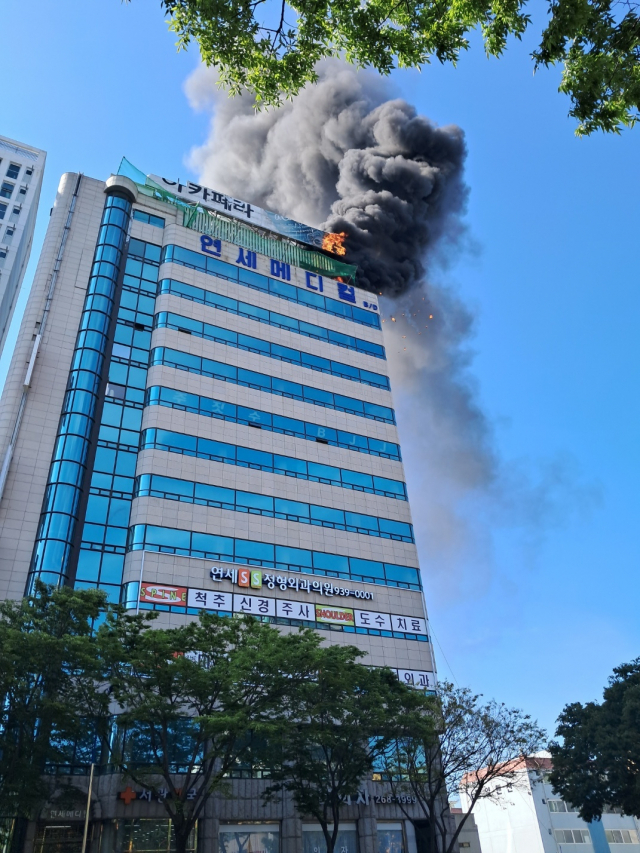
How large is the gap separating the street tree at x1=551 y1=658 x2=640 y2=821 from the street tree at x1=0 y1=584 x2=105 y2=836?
29.2 metres

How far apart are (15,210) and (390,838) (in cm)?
7243

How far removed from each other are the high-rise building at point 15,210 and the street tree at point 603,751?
209 feet

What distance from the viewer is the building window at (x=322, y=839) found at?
32.1 metres

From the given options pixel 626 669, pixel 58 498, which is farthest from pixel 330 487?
pixel 626 669

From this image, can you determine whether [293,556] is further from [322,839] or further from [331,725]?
[322,839]

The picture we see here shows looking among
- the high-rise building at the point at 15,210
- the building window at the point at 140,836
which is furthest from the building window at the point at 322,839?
the high-rise building at the point at 15,210

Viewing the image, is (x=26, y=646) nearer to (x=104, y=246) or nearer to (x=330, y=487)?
(x=330, y=487)

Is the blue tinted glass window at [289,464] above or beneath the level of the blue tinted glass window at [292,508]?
above

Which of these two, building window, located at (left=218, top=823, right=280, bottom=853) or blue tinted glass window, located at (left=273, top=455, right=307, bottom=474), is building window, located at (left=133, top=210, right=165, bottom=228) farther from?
building window, located at (left=218, top=823, right=280, bottom=853)

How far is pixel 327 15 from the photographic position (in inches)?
418

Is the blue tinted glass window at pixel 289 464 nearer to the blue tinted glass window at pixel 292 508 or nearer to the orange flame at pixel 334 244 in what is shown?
the blue tinted glass window at pixel 292 508

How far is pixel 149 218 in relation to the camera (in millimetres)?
46500

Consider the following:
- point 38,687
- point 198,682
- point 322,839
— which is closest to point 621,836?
point 322,839

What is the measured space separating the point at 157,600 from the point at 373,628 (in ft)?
43.9
